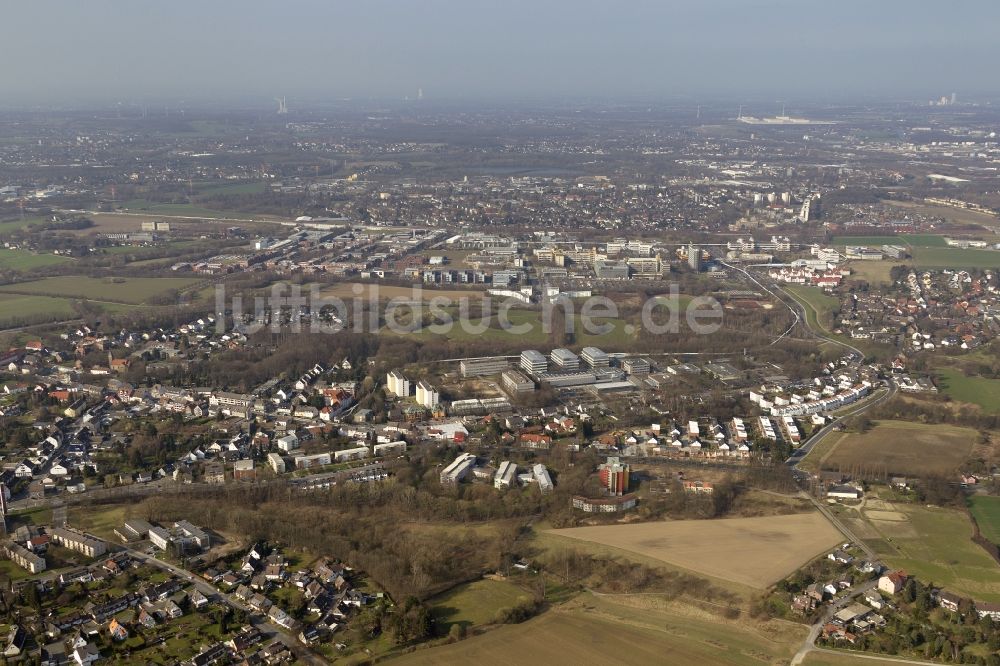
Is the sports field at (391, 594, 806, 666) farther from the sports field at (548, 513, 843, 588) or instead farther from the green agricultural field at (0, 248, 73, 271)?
the green agricultural field at (0, 248, 73, 271)

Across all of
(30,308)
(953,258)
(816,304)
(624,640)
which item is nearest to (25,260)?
(30,308)

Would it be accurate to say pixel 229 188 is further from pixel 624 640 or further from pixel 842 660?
pixel 842 660

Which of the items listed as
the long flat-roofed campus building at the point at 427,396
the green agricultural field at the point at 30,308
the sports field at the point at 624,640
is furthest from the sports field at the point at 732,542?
the green agricultural field at the point at 30,308

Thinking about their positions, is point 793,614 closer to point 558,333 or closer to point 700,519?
point 700,519

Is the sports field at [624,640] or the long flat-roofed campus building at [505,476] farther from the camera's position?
the long flat-roofed campus building at [505,476]

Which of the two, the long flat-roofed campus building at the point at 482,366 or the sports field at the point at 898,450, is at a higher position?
the long flat-roofed campus building at the point at 482,366

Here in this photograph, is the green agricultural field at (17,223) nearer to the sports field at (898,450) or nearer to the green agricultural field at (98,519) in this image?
the green agricultural field at (98,519)

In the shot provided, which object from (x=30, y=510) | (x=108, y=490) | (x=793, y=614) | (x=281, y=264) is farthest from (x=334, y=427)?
(x=281, y=264)
